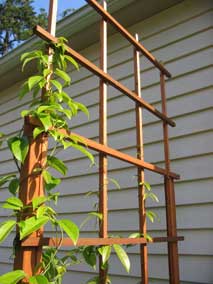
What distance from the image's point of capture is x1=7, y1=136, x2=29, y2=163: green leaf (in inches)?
42.7

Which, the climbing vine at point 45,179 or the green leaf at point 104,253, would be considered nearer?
the climbing vine at point 45,179

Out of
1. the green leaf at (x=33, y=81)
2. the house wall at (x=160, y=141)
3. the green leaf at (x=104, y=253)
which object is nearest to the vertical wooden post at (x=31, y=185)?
the green leaf at (x=33, y=81)

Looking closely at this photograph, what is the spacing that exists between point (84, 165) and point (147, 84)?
0.95 metres

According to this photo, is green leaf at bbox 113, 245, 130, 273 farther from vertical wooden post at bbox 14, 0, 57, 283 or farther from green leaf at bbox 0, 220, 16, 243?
green leaf at bbox 0, 220, 16, 243

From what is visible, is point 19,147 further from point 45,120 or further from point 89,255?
point 89,255

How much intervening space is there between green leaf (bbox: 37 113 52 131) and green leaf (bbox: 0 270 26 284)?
40cm

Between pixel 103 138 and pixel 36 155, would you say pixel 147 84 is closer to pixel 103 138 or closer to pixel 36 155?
pixel 103 138

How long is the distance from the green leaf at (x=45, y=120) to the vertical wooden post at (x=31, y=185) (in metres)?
0.05

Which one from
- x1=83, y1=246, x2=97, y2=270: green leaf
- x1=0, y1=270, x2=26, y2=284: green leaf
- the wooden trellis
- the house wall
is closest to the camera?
x1=0, y1=270, x2=26, y2=284: green leaf

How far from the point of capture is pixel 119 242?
1.41m

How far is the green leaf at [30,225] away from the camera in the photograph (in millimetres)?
970

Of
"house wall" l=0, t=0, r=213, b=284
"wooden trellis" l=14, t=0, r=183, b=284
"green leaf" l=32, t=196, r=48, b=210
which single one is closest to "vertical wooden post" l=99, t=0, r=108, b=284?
"wooden trellis" l=14, t=0, r=183, b=284

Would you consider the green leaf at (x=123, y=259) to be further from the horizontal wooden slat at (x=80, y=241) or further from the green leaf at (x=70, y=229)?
the green leaf at (x=70, y=229)

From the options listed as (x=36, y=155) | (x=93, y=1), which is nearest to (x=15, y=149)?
(x=36, y=155)
